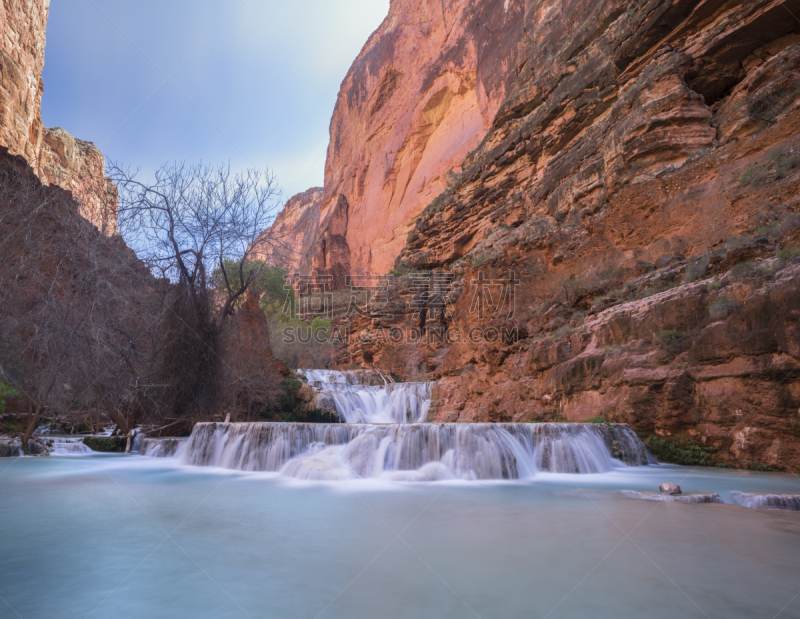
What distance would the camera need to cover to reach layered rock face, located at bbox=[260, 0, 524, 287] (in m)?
36.4

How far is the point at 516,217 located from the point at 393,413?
10.7 meters

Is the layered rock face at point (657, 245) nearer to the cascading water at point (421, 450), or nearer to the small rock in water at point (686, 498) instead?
the cascading water at point (421, 450)

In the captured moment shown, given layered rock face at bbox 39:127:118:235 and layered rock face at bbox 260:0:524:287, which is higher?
layered rock face at bbox 260:0:524:287

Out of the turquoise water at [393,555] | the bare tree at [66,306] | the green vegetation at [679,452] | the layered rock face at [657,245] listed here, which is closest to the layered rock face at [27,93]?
the bare tree at [66,306]

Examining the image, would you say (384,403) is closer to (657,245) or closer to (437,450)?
(437,450)

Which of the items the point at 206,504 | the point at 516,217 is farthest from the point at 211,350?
the point at 516,217

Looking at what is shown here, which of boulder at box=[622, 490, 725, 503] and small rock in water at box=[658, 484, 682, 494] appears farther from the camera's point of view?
small rock in water at box=[658, 484, 682, 494]

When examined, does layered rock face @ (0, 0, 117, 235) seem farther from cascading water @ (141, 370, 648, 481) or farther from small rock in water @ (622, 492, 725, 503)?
small rock in water @ (622, 492, 725, 503)

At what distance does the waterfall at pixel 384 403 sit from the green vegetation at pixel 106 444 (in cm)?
740

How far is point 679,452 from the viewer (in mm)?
7648

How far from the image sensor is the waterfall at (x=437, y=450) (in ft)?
23.8

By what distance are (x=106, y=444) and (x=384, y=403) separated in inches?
401

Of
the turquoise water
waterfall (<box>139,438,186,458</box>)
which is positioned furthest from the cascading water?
the turquoise water

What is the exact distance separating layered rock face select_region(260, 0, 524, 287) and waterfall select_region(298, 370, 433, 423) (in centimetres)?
2173
